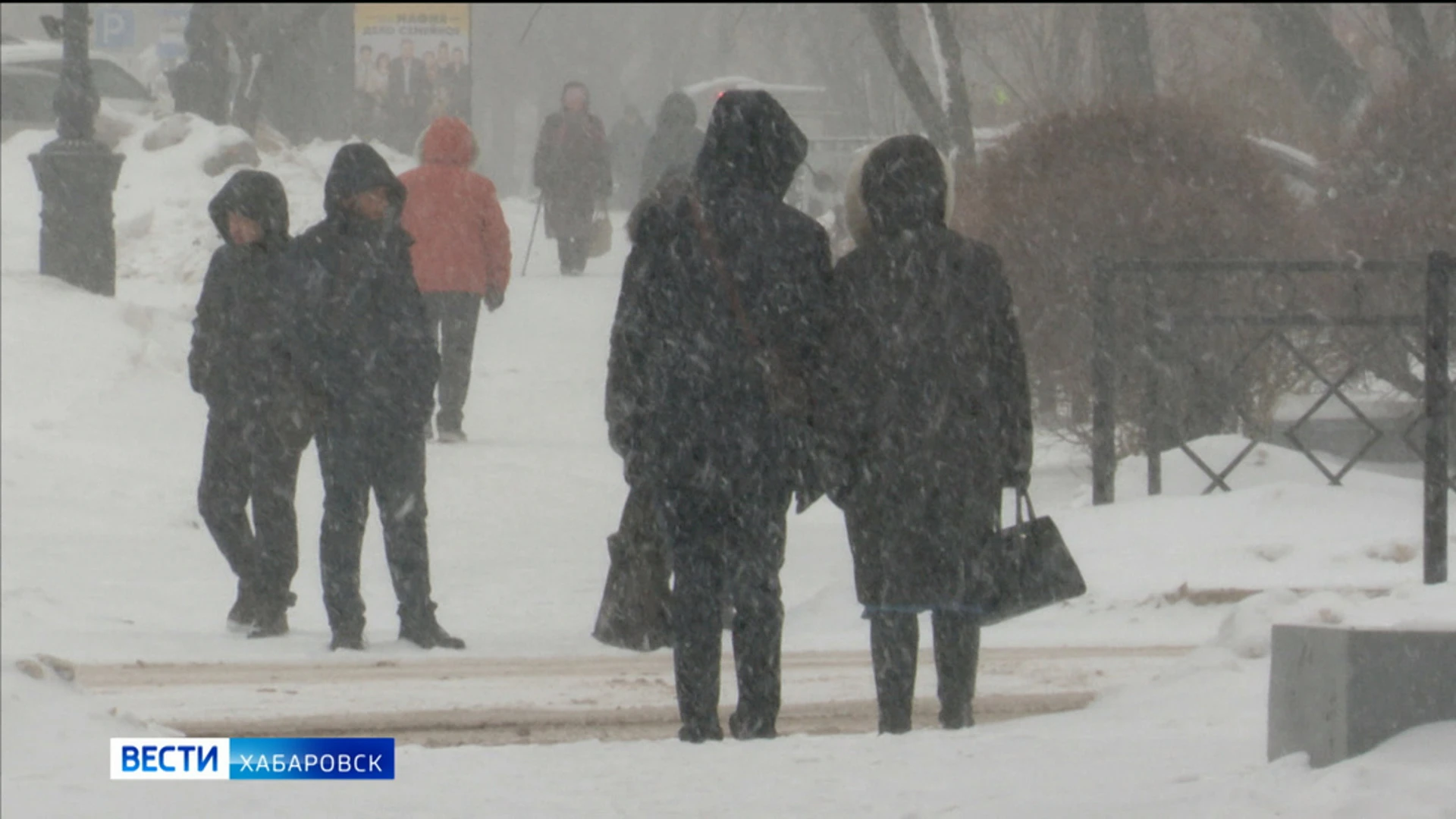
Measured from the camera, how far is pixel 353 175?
7965mm

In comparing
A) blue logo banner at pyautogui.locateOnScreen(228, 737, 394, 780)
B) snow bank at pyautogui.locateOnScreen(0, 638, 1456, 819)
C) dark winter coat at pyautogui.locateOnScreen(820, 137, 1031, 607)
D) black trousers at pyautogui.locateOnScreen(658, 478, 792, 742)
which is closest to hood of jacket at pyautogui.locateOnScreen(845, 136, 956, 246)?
dark winter coat at pyautogui.locateOnScreen(820, 137, 1031, 607)

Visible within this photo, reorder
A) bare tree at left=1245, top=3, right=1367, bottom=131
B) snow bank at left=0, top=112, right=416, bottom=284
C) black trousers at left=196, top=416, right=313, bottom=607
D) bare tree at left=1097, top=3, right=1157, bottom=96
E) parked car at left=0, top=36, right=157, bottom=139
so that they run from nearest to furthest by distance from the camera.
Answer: black trousers at left=196, top=416, right=313, bottom=607 → bare tree at left=1097, top=3, right=1157, bottom=96 → bare tree at left=1245, top=3, right=1367, bottom=131 → snow bank at left=0, top=112, right=416, bottom=284 → parked car at left=0, top=36, right=157, bottom=139

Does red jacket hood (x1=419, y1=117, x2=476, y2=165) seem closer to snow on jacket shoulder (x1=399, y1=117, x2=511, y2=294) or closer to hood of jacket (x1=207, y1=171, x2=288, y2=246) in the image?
snow on jacket shoulder (x1=399, y1=117, x2=511, y2=294)

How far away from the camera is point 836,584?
32.5 feet

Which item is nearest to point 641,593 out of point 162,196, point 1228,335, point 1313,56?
point 1228,335

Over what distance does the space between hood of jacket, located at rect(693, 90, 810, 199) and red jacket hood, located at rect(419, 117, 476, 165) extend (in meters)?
6.20

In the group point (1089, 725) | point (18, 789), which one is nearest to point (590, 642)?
point (1089, 725)

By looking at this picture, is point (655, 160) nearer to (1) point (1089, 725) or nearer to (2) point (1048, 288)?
(2) point (1048, 288)

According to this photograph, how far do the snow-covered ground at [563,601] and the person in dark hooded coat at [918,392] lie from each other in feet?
1.44

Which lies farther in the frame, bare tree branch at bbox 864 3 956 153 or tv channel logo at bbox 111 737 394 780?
bare tree branch at bbox 864 3 956 153

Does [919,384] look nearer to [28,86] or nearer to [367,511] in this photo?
[367,511]

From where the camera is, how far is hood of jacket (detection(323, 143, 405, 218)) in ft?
26.1

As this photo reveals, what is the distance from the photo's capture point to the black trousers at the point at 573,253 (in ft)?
70.5

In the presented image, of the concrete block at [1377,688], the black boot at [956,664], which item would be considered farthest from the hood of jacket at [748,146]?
the concrete block at [1377,688]
